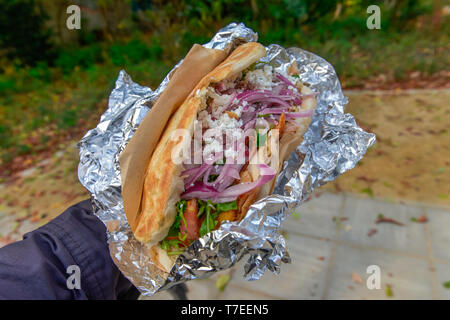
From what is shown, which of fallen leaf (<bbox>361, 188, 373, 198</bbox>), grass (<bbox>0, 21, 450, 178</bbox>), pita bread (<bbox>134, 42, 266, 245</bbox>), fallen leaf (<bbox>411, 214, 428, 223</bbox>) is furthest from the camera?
grass (<bbox>0, 21, 450, 178</bbox>)

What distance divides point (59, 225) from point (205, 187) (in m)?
0.71

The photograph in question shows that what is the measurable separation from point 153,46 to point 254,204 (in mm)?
6433

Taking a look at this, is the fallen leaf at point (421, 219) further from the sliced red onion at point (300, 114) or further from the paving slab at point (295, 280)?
the sliced red onion at point (300, 114)

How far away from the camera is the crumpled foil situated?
4.83 feet

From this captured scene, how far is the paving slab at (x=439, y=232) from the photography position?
2.52 meters

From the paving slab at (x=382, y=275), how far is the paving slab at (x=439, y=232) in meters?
0.18

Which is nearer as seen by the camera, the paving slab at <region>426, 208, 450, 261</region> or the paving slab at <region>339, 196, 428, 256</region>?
the paving slab at <region>426, 208, 450, 261</region>

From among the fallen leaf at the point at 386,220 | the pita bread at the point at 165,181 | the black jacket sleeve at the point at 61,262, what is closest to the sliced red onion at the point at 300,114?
the pita bread at the point at 165,181

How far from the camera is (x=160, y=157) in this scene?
1551 mm

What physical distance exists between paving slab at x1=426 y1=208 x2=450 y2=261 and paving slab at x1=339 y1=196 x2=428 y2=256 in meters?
0.08

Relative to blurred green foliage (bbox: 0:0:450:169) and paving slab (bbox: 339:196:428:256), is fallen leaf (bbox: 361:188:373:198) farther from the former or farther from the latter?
blurred green foliage (bbox: 0:0:450:169)

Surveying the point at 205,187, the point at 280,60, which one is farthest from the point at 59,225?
the point at 280,60

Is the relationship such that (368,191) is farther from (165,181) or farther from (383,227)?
(165,181)
